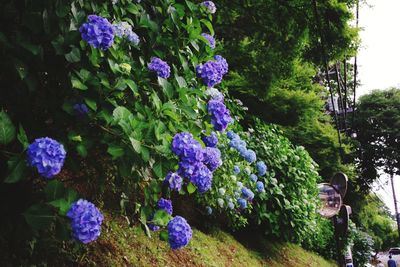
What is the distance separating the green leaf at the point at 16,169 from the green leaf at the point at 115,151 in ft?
1.32

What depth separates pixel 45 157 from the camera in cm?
169

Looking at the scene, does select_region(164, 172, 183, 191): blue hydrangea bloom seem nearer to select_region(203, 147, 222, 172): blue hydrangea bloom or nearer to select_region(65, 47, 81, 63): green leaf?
select_region(203, 147, 222, 172): blue hydrangea bloom

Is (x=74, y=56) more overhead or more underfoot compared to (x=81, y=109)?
more overhead

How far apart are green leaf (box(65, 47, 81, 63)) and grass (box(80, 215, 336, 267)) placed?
1400 millimetres

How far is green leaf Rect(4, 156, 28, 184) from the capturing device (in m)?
1.72

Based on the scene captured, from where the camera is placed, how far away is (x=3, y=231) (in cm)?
271

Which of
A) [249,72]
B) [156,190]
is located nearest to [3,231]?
[156,190]

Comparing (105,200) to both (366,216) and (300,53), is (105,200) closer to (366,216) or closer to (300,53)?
(300,53)

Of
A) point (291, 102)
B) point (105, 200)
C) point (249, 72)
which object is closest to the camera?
point (105, 200)

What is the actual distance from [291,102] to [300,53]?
310 centimetres

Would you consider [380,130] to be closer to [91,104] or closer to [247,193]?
[247,193]

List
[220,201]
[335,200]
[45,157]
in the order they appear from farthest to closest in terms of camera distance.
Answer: [335,200], [220,201], [45,157]

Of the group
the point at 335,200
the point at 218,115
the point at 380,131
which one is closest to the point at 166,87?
the point at 218,115

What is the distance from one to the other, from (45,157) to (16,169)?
17cm
